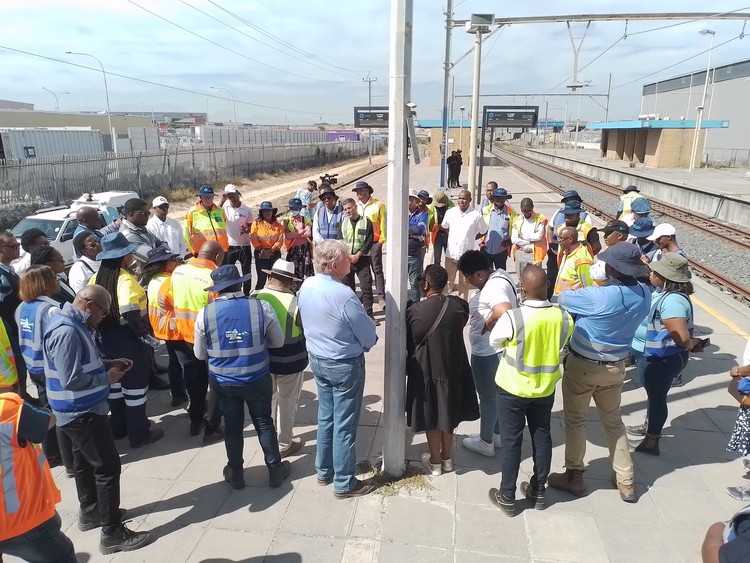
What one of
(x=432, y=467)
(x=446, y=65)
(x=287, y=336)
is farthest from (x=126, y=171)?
(x=432, y=467)

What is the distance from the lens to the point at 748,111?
4925 cm

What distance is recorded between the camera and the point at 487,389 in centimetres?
430

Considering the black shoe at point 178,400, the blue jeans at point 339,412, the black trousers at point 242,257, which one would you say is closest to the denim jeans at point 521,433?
the blue jeans at point 339,412

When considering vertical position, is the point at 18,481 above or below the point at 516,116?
below

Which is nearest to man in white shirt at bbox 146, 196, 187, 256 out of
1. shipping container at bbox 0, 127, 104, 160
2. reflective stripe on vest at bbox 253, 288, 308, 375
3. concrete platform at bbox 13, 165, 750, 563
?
concrete platform at bbox 13, 165, 750, 563

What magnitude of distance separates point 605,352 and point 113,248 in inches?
153

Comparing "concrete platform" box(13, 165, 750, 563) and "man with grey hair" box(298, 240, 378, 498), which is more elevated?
"man with grey hair" box(298, 240, 378, 498)

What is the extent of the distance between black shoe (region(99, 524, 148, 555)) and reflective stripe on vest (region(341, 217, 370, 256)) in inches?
178

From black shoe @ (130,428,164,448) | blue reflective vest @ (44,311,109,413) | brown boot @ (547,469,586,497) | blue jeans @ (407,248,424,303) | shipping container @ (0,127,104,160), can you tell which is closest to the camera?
blue reflective vest @ (44,311,109,413)

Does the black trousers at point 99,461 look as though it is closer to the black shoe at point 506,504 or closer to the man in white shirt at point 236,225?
the black shoe at point 506,504

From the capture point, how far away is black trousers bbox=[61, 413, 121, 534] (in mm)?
3262

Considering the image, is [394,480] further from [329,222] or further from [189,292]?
[329,222]

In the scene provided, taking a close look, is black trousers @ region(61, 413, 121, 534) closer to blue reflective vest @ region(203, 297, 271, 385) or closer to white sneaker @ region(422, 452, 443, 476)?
blue reflective vest @ region(203, 297, 271, 385)

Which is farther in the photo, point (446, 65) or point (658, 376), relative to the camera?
point (446, 65)
